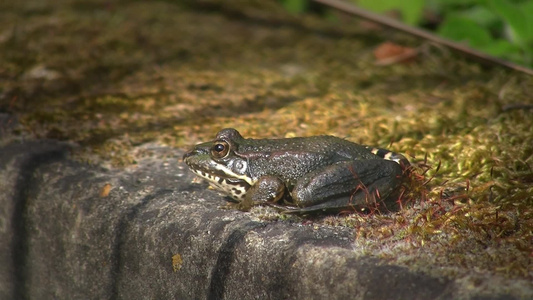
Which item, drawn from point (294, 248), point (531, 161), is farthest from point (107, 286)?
point (531, 161)

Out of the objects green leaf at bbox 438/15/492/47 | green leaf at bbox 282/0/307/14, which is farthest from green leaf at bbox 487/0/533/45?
green leaf at bbox 282/0/307/14

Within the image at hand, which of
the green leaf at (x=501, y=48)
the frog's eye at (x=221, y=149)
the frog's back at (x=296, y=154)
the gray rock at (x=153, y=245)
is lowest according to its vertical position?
the gray rock at (x=153, y=245)

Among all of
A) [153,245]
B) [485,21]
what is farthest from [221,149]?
[485,21]

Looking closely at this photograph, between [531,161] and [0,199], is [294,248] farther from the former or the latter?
[0,199]

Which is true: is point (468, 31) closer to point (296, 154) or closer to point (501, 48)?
point (501, 48)

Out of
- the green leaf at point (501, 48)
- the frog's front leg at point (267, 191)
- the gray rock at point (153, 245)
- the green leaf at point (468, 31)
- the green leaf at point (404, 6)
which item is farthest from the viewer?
the green leaf at point (404, 6)

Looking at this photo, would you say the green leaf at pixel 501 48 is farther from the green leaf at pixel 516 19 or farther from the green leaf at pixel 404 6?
the green leaf at pixel 404 6

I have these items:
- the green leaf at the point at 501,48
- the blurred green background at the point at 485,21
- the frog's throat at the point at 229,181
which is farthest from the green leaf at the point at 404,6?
the frog's throat at the point at 229,181
